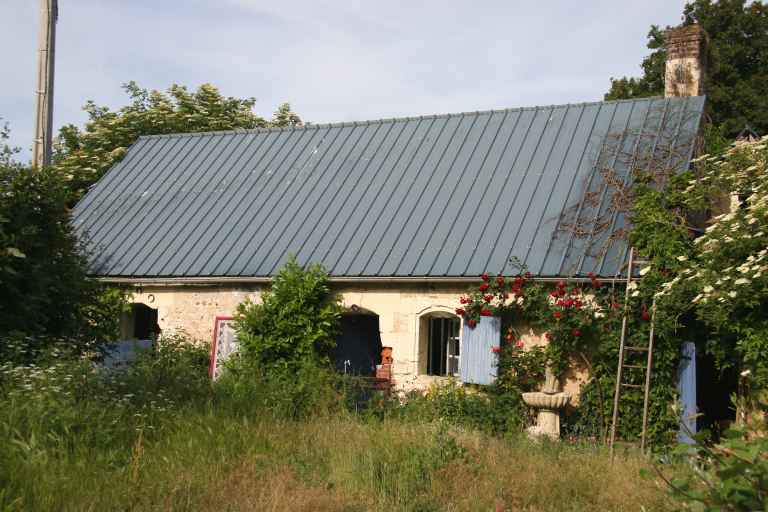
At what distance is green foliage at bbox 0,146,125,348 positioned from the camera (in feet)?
29.2

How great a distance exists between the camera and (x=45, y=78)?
13359 millimetres

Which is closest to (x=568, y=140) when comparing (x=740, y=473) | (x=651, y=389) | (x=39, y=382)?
(x=651, y=389)

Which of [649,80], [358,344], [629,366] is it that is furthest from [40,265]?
[649,80]

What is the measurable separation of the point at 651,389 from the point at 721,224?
2.34 meters

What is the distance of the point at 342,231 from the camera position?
44.1 ft

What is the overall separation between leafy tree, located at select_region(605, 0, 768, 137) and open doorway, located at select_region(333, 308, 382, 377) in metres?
15.9

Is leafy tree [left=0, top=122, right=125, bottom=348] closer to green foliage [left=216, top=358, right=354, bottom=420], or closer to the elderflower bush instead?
green foliage [left=216, top=358, right=354, bottom=420]

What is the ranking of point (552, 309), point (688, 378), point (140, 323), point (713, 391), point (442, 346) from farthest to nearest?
point (140, 323)
point (442, 346)
point (713, 391)
point (552, 309)
point (688, 378)

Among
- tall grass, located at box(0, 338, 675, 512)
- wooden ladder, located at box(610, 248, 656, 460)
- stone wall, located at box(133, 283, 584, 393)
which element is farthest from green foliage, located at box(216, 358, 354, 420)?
wooden ladder, located at box(610, 248, 656, 460)

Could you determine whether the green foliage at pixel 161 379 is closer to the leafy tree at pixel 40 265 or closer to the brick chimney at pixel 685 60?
the leafy tree at pixel 40 265

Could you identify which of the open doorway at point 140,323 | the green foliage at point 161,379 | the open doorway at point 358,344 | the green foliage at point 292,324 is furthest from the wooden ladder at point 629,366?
the open doorway at point 140,323

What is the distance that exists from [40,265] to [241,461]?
3590 mm

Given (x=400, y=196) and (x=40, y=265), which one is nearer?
(x=40, y=265)

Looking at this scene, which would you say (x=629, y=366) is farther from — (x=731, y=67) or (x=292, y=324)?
(x=731, y=67)
